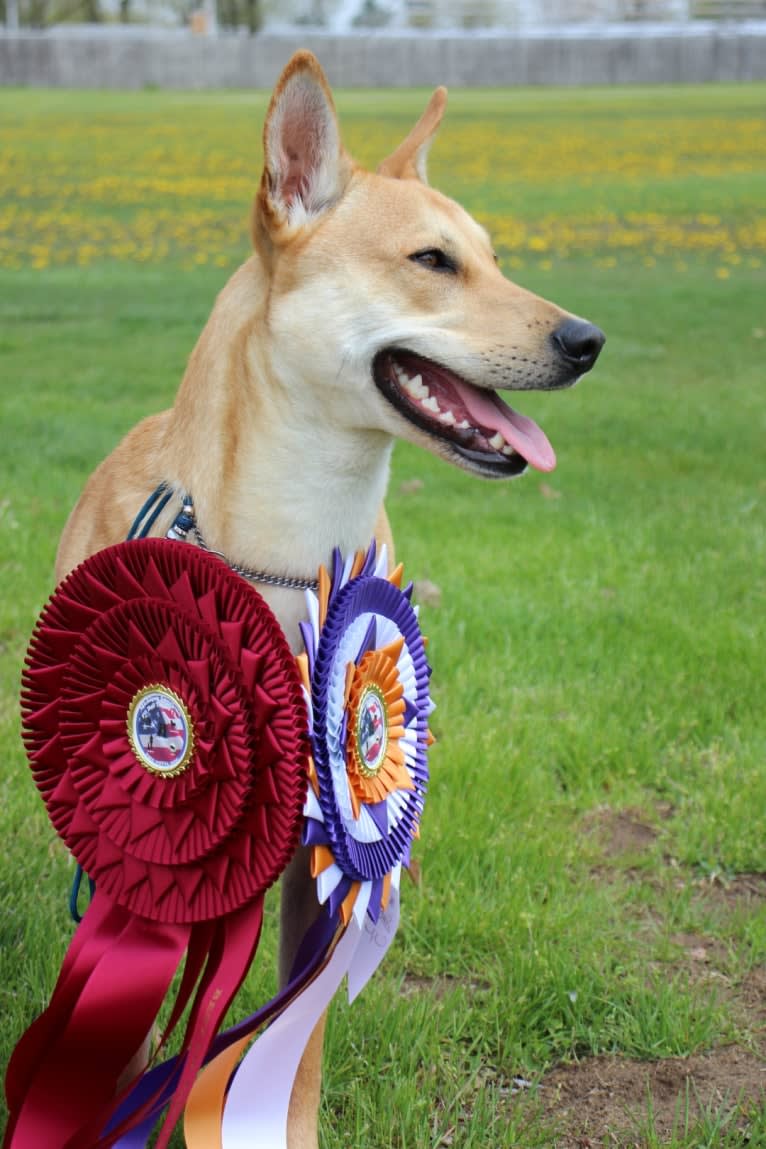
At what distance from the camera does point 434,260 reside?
271cm

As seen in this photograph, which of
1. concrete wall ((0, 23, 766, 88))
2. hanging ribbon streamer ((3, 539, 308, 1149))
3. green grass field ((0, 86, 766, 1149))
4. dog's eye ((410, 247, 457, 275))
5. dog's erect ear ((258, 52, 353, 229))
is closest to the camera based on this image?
hanging ribbon streamer ((3, 539, 308, 1149))

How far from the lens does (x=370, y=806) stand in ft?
8.17

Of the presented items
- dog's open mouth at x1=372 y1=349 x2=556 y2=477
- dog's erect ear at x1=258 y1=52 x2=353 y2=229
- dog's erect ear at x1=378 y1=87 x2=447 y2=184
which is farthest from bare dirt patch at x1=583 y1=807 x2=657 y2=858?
dog's erect ear at x1=258 y1=52 x2=353 y2=229

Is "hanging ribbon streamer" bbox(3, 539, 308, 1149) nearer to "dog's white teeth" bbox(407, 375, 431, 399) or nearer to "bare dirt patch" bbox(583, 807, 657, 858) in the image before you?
"dog's white teeth" bbox(407, 375, 431, 399)

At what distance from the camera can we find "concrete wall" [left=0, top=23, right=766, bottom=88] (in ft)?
150

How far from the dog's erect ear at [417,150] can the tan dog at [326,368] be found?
39 centimetres

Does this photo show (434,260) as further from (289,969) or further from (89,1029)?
(89,1029)

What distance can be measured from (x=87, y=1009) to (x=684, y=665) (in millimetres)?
2839

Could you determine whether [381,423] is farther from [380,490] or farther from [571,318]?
[571,318]

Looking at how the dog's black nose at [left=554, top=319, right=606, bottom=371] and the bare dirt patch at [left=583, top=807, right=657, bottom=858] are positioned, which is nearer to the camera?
the dog's black nose at [left=554, top=319, right=606, bottom=371]

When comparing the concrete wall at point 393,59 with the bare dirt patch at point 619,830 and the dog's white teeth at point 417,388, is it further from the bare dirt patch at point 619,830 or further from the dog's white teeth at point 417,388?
the dog's white teeth at point 417,388

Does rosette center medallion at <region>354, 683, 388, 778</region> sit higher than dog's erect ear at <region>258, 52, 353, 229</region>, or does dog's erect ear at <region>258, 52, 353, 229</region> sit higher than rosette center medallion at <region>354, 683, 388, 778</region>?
dog's erect ear at <region>258, 52, 353, 229</region>

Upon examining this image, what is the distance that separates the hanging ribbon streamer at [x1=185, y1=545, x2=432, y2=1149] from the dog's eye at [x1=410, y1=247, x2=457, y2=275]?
60 centimetres

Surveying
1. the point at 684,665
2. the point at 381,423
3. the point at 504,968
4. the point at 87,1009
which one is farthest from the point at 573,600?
the point at 87,1009
